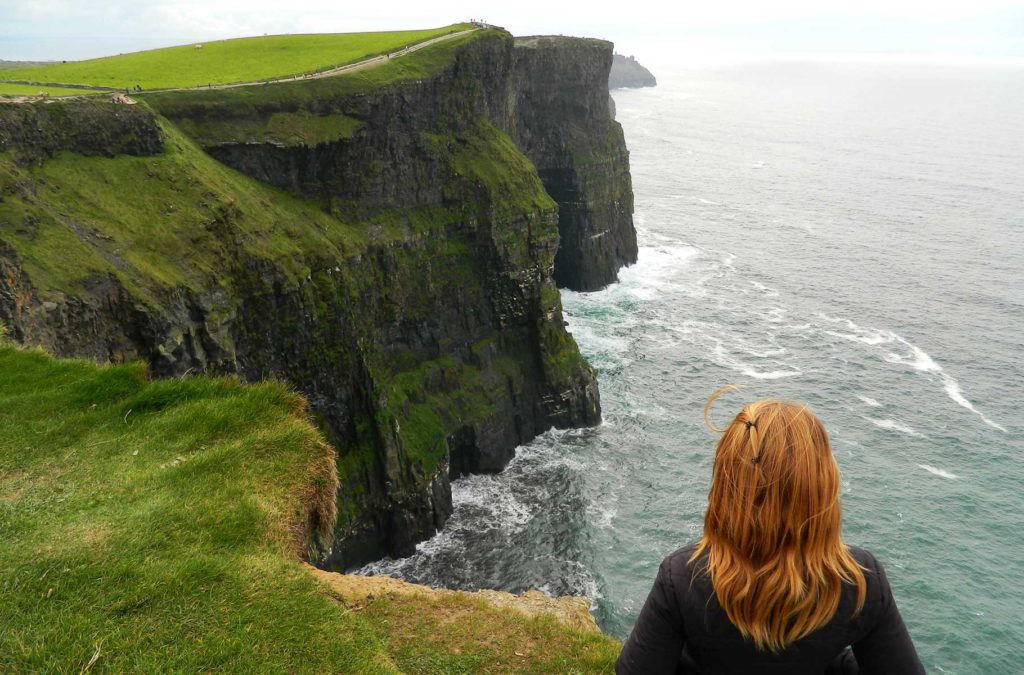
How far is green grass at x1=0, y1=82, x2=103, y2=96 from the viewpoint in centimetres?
4076

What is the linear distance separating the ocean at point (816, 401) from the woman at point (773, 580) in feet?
114

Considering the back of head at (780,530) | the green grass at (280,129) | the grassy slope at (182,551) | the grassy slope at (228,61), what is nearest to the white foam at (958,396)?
the green grass at (280,129)

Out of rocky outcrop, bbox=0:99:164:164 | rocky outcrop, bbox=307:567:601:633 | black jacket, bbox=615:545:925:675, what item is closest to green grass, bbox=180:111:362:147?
rocky outcrop, bbox=0:99:164:164

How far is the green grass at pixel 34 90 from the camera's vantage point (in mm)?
40756

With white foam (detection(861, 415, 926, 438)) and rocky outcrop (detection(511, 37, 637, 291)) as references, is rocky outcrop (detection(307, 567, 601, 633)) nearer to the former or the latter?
white foam (detection(861, 415, 926, 438))

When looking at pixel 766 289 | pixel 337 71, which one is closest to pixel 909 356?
pixel 766 289

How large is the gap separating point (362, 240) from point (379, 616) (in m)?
36.0

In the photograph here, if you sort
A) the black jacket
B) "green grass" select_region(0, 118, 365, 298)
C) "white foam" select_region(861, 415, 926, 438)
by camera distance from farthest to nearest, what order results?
"white foam" select_region(861, 415, 926, 438) < "green grass" select_region(0, 118, 365, 298) < the black jacket

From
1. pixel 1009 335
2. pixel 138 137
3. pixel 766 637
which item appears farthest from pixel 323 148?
pixel 1009 335

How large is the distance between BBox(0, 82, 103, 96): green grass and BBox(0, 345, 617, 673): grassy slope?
96.6 ft

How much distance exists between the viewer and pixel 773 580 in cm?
514

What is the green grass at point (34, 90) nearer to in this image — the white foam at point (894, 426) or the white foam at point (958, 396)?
the white foam at point (894, 426)

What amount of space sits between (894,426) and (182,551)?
189ft

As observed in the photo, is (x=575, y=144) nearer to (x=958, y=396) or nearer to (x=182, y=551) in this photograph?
(x=958, y=396)
